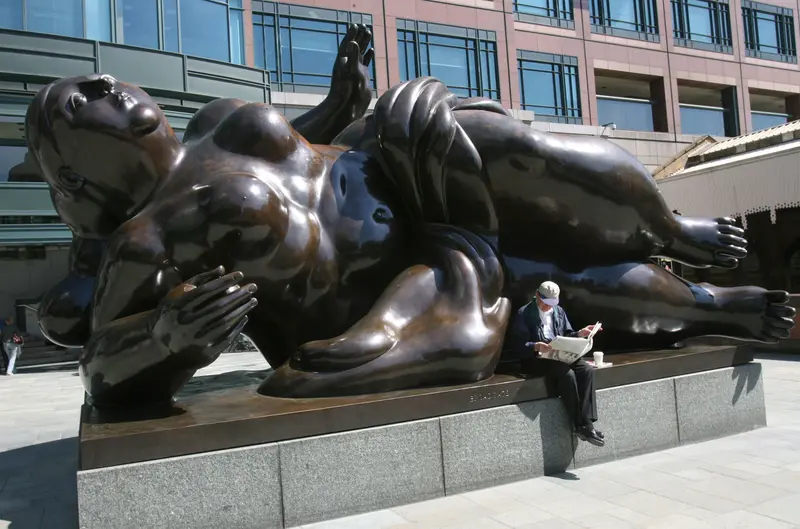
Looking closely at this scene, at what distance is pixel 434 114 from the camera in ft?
15.5

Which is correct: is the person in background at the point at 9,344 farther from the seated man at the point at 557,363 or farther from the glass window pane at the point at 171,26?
the seated man at the point at 557,363

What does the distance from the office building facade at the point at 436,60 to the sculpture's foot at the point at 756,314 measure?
15.9 meters

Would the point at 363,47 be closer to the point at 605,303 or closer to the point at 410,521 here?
the point at 605,303

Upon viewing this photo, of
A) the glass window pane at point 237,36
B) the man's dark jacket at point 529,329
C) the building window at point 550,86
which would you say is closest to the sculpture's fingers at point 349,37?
the man's dark jacket at point 529,329

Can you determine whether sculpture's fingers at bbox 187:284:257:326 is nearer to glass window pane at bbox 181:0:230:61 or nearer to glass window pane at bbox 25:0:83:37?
glass window pane at bbox 25:0:83:37

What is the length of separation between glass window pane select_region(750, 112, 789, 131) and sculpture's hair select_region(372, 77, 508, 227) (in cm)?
3491

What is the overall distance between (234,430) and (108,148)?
1.89 m

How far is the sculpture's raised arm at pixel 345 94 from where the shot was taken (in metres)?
5.84

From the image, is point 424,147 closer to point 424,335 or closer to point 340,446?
point 424,335

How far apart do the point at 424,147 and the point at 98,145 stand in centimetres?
208

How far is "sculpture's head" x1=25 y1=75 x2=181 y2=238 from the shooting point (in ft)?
13.4

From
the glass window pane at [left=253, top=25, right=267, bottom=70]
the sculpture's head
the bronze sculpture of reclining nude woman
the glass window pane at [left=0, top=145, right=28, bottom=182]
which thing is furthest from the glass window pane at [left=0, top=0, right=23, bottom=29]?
the sculpture's head

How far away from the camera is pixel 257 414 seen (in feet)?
12.2

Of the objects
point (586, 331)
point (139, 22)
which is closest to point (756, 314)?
point (586, 331)
